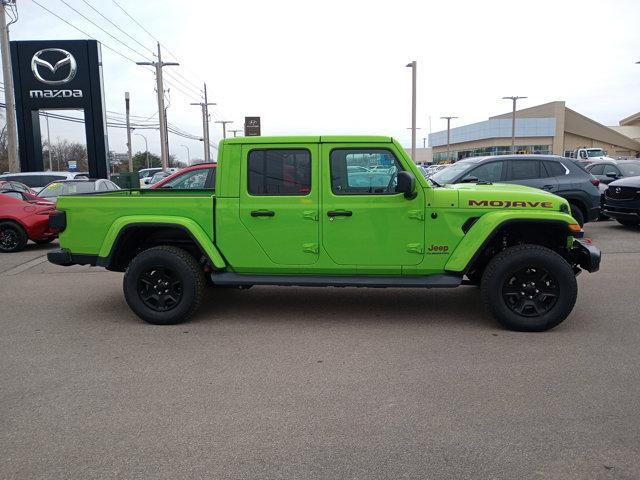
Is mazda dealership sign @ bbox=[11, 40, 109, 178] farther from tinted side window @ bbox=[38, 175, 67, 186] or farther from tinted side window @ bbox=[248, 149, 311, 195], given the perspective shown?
tinted side window @ bbox=[248, 149, 311, 195]

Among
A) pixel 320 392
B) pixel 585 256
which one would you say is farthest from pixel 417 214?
pixel 320 392

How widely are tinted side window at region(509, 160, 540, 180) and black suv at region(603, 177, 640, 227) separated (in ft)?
9.36

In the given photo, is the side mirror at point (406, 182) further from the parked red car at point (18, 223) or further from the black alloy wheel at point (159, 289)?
the parked red car at point (18, 223)

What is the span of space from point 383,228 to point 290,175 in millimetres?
1098

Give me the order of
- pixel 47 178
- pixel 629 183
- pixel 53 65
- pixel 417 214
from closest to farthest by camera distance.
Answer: pixel 417 214 < pixel 629 183 < pixel 47 178 < pixel 53 65

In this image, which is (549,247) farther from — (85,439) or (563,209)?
(85,439)

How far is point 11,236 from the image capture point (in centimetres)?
1138

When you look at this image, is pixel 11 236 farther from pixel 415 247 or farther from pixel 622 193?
pixel 622 193

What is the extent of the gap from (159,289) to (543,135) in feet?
263

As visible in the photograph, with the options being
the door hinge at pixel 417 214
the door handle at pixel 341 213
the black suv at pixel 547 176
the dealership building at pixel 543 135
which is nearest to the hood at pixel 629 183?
the black suv at pixel 547 176

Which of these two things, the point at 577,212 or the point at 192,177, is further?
the point at 192,177

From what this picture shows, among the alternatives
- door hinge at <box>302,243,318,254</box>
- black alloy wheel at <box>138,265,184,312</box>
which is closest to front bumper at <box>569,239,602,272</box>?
door hinge at <box>302,243,318,254</box>

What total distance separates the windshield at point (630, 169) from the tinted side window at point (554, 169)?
652 centimetres

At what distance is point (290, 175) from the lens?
18.4 feet
